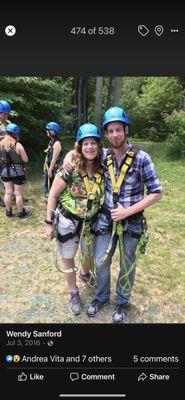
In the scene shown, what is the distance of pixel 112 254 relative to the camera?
2189 millimetres

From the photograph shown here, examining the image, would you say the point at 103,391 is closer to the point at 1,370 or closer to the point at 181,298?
the point at 1,370

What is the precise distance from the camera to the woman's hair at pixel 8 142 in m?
3.96

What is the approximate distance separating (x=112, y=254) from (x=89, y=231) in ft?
0.75

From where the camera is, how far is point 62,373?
120cm

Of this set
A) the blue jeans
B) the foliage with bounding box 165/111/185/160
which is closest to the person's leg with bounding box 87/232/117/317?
the blue jeans

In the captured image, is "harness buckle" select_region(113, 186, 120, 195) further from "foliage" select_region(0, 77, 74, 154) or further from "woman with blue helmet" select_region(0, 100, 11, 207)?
"foliage" select_region(0, 77, 74, 154)

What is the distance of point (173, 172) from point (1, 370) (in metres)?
5.90

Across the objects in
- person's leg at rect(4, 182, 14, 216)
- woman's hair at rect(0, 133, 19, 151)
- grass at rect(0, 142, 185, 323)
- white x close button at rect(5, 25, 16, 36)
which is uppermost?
white x close button at rect(5, 25, 16, 36)

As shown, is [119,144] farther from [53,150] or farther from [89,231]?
[53,150]

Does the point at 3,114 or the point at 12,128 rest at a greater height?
the point at 3,114

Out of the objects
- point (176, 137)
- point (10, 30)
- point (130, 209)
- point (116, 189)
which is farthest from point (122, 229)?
point (176, 137)

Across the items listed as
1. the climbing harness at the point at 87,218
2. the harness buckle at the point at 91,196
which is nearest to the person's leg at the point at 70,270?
the climbing harness at the point at 87,218

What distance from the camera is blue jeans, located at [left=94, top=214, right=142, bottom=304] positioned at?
6.75ft

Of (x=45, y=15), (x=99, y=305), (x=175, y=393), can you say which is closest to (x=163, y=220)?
(x=99, y=305)
